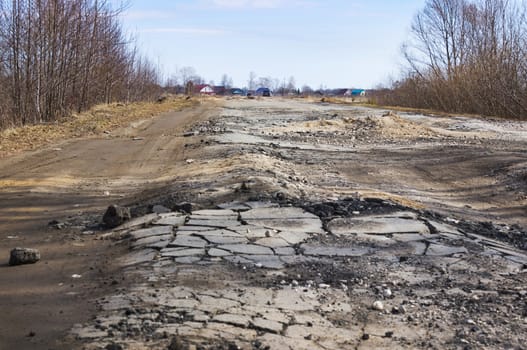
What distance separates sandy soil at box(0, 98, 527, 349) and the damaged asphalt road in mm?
90

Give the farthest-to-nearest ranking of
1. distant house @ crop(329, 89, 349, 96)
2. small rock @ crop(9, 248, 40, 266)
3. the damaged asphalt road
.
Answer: distant house @ crop(329, 89, 349, 96)
small rock @ crop(9, 248, 40, 266)
the damaged asphalt road

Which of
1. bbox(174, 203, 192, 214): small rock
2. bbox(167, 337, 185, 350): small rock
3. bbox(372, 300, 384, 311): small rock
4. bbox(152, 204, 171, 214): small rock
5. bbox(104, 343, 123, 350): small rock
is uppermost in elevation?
bbox(174, 203, 192, 214): small rock

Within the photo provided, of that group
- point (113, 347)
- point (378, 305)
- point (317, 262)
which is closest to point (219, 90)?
point (317, 262)

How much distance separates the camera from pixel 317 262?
5512 mm

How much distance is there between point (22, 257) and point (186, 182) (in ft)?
12.3

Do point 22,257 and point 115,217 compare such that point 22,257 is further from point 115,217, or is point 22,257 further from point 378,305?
point 378,305

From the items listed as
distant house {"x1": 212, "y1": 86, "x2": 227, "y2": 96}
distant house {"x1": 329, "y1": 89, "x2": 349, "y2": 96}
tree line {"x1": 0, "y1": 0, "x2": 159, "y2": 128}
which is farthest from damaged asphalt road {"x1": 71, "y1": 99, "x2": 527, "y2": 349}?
distant house {"x1": 329, "y1": 89, "x2": 349, "y2": 96}

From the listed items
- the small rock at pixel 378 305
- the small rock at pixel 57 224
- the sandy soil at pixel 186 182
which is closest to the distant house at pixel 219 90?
the sandy soil at pixel 186 182

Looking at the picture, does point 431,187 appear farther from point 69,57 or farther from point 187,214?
point 69,57

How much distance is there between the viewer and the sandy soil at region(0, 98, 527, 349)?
490cm

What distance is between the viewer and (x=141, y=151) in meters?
14.3

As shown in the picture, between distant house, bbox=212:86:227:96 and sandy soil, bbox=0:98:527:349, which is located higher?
distant house, bbox=212:86:227:96

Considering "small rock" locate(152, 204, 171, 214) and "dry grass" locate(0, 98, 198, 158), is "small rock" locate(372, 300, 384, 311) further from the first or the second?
"dry grass" locate(0, 98, 198, 158)

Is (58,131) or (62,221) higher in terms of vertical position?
(58,131)
